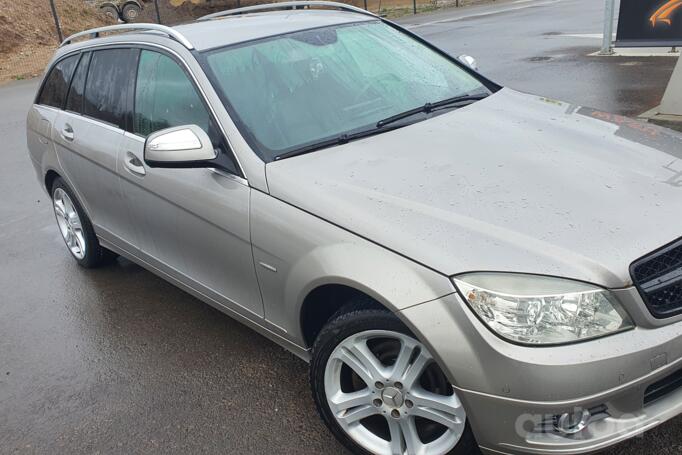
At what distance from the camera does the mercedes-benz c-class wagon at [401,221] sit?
2227 millimetres

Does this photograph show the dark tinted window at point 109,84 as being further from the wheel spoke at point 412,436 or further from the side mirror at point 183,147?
the wheel spoke at point 412,436

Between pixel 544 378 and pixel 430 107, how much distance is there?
181 centimetres

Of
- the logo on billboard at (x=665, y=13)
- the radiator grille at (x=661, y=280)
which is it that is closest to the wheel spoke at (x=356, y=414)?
the radiator grille at (x=661, y=280)

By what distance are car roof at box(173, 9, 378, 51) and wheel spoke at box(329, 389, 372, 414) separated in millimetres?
1953

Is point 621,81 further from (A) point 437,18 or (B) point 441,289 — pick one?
(A) point 437,18

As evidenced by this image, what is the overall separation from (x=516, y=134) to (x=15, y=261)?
4.14 m

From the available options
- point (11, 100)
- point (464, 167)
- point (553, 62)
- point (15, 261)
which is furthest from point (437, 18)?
point (464, 167)

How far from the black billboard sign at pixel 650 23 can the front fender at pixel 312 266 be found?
8698 millimetres

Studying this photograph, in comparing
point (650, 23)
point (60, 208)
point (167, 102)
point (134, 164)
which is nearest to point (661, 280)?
point (167, 102)

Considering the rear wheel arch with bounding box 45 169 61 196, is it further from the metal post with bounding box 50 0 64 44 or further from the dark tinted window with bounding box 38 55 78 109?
the metal post with bounding box 50 0 64 44

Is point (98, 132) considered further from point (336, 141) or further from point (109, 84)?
point (336, 141)

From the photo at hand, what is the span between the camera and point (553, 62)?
1117 centimetres

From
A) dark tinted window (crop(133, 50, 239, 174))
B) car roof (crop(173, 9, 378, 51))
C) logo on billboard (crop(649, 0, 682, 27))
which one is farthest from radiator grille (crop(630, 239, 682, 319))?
logo on billboard (crop(649, 0, 682, 27))

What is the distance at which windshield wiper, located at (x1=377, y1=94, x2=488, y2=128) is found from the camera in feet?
11.1
